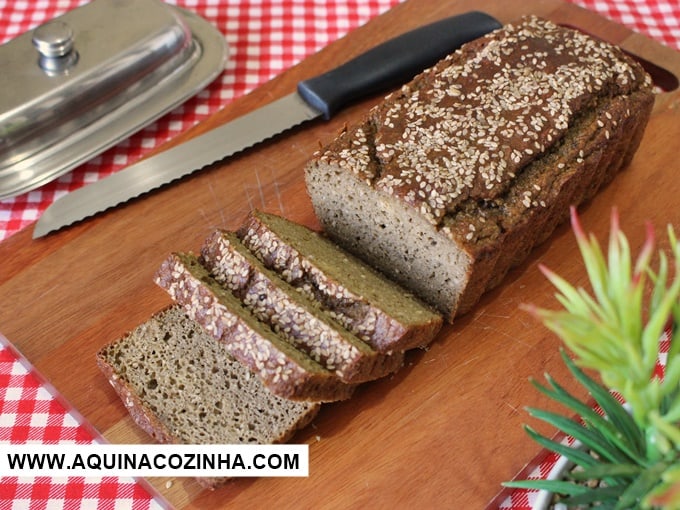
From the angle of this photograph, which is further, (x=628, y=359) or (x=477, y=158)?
(x=477, y=158)

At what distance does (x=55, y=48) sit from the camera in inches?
149

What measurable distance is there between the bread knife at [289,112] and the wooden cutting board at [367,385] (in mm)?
73

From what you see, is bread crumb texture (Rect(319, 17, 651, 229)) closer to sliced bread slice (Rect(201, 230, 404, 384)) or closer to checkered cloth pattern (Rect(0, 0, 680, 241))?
sliced bread slice (Rect(201, 230, 404, 384))

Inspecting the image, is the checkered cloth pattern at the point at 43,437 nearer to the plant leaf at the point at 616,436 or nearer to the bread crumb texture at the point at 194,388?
the bread crumb texture at the point at 194,388

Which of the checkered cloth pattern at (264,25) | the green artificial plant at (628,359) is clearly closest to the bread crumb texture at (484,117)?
the green artificial plant at (628,359)

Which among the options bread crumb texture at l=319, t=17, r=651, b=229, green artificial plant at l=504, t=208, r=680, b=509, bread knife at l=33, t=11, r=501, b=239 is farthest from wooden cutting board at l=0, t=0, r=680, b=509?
green artificial plant at l=504, t=208, r=680, b=509

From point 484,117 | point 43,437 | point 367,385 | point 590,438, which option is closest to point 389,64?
point 484,117

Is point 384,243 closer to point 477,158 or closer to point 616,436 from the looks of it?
point 477,158

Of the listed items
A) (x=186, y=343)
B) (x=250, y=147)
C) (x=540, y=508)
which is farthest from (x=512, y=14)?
(x=540, y=508)

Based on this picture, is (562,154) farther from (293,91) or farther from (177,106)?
(177,106)

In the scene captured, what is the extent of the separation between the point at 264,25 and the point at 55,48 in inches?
55.4

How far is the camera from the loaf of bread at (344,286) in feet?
9.29

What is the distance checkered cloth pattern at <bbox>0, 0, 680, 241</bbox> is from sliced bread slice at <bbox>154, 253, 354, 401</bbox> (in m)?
1.42

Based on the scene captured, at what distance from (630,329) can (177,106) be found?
309 cm
